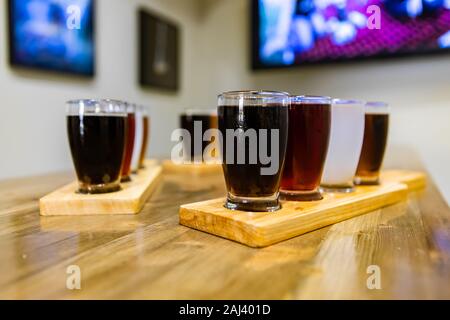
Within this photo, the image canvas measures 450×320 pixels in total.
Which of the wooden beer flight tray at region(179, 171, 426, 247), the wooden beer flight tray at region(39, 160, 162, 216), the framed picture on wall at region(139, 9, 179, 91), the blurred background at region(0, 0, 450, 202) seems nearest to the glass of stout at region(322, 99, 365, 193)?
the wooden beer flight tray at region(179, 171, 426, 247)

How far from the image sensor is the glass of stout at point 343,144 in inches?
30.4

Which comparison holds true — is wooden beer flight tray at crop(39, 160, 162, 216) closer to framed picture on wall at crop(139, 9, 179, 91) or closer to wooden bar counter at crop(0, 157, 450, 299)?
wooden bar counter at crop(0, 157, 450, 299)

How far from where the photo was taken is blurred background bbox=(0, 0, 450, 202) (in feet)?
5.93

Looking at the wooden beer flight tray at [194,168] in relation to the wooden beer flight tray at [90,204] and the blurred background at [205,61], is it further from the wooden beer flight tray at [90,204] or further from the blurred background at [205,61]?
the blurred background at [205,61]

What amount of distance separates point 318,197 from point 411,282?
31cm

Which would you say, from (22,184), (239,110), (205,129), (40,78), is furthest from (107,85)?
(239,110)

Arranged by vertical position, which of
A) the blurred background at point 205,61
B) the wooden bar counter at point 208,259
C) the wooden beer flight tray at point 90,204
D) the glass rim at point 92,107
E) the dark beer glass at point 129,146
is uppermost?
the blurred background at point 205,61

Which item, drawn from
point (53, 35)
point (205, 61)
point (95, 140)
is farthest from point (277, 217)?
point (205, 61)

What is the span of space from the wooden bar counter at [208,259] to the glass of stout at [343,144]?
0.11m

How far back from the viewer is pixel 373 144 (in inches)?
35.0

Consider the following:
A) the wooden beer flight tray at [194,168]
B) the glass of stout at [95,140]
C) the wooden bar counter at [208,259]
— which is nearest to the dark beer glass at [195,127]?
the wooden beer flight tray at [194,168]

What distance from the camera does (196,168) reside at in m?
1.29
